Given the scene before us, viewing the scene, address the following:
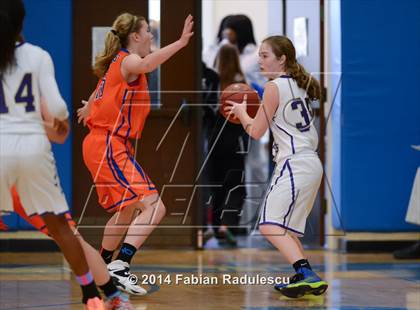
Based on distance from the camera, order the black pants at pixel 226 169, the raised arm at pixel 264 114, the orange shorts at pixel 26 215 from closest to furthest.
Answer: the orange shorts at pixel 26 215, the raised arm at pixel 264 114, the black pants at pixel 226 169

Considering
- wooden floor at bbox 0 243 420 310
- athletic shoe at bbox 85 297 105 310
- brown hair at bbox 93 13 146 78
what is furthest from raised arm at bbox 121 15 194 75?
athletic shoe at bbox 85 297 105 310

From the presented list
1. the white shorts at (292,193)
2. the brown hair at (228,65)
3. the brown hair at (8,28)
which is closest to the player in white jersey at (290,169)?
the white shorts at (292,193)

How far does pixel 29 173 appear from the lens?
429 cm

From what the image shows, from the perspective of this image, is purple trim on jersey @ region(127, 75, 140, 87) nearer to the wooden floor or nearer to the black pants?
the wooden floor

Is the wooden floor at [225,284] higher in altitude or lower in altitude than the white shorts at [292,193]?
lower

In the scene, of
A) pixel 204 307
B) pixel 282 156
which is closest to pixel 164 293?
pixel 204 307

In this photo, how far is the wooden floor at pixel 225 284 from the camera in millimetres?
5688

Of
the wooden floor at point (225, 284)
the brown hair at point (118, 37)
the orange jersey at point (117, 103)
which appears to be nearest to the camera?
the wooden floor at point (225, 284)

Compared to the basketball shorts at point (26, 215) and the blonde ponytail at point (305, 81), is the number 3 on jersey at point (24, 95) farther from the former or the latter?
the blonde ponytail at point (305, 81)

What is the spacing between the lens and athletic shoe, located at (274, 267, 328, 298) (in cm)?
584

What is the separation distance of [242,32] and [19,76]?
251 inches

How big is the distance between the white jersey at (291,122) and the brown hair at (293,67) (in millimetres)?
56

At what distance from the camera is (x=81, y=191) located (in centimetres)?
885

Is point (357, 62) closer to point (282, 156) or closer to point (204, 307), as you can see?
point (282, 156)
